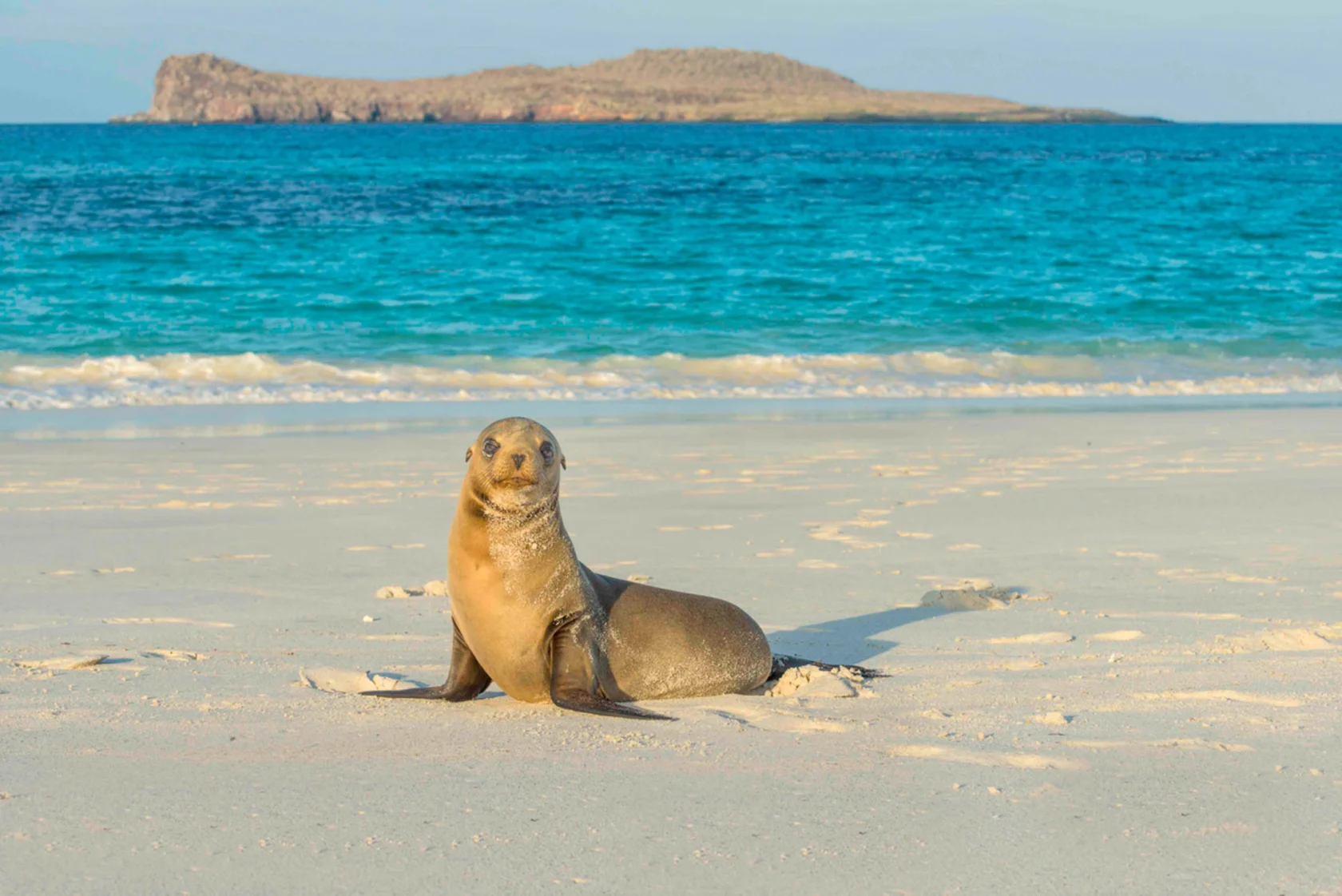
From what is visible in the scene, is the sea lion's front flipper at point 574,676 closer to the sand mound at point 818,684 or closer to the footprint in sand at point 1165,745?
the sand mound at point 818,684

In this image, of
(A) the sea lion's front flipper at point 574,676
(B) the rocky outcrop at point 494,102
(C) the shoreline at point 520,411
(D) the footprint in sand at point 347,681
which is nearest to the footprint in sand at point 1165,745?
(A) the sea lion's front flipper at point 574,676

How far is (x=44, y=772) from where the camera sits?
3.76m

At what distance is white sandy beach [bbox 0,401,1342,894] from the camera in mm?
3238

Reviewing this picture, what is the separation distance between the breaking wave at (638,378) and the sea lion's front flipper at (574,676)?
9338 mm

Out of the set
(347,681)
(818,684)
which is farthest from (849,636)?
(347,681)

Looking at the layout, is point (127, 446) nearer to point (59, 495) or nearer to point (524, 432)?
point (59, 495)

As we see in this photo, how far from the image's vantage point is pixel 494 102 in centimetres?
16525

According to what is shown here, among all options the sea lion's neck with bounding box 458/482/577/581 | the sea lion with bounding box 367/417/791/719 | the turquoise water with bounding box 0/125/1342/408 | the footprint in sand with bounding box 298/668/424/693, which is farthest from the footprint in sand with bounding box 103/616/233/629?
the turquoise water with bounding box 0/125/1342/408

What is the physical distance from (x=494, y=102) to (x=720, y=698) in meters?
166

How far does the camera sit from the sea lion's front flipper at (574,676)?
4457 mm

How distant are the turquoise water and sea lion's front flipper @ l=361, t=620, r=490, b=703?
30.9 ft

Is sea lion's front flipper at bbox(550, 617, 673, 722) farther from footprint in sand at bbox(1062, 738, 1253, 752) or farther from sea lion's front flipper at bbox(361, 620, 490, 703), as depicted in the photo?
footprint in sand at bbox(1062, 738, 1253, 752)

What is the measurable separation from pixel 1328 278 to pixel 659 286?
33.9 ft

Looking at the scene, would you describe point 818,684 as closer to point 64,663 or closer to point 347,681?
point 347,681
